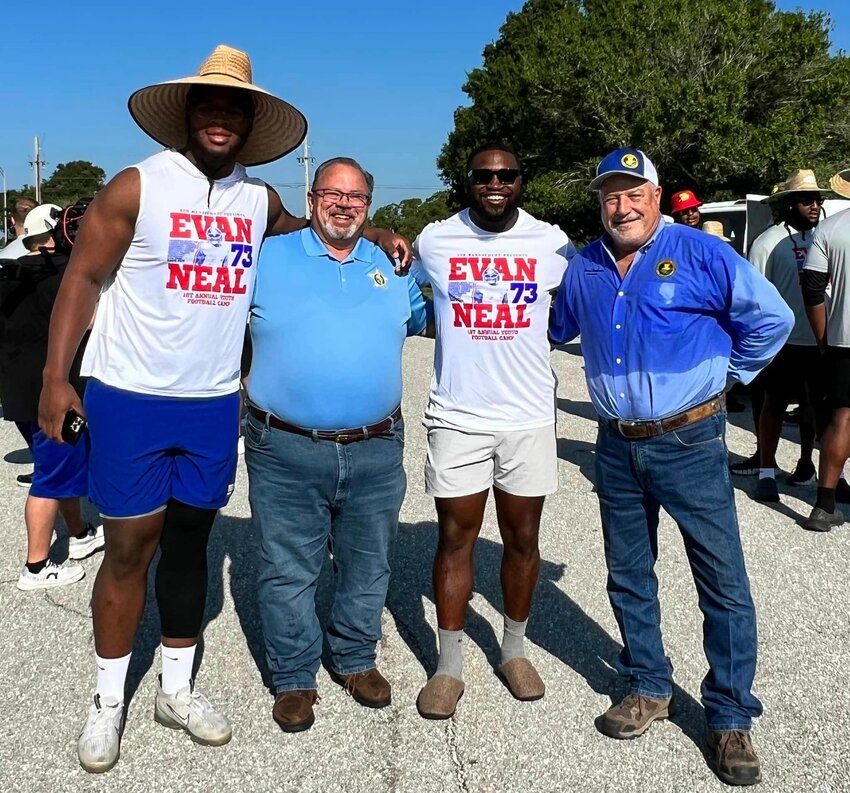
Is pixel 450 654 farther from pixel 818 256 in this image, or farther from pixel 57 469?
pixel 818 256

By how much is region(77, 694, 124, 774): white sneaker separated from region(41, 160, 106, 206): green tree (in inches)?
2696

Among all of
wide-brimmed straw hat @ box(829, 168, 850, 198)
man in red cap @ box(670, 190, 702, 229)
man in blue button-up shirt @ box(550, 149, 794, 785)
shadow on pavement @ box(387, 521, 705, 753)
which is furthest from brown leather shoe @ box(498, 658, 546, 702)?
wide-brimmed straw hat @ box(829, 168, 850, 198)

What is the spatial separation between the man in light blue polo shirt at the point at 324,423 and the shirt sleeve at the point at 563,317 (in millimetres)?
501

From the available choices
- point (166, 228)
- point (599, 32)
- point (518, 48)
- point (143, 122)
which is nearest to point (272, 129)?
point (143, 122)

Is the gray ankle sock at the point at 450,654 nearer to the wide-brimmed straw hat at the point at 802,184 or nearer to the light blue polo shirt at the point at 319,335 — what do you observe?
the light blue polo shirt at the point at 319,335

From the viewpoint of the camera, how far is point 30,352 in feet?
14.9

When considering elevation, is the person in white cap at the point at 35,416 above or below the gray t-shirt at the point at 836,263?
below

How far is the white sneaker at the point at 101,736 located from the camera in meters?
2.80

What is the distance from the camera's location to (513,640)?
133 inches

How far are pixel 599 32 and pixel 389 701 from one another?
2769cm

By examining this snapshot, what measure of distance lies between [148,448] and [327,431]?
24.0 inches

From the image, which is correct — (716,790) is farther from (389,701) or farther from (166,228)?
(166,228)

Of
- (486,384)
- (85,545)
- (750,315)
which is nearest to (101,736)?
(486,384)

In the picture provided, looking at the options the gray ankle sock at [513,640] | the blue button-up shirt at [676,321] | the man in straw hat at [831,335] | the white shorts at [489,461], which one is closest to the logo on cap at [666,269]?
the blue button-up shirt at [676,321]
